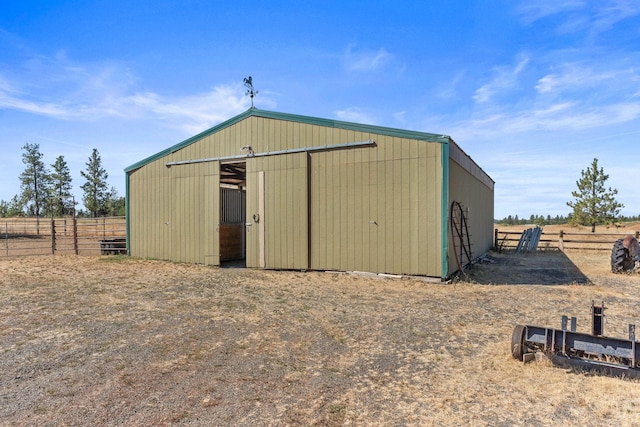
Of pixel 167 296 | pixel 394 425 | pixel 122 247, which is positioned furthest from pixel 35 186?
pixel 394 425

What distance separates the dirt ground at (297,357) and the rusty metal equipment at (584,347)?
0.11 m

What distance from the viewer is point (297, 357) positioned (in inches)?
148

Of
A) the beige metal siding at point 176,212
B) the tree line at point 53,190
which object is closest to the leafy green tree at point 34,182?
the tree line at point 53,190

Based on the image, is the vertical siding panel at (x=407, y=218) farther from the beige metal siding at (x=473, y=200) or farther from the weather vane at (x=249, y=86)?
the weather vane at (x=249, y=86)

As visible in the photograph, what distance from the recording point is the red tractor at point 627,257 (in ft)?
30.2

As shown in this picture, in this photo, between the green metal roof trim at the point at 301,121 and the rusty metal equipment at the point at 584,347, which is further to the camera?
the green metal roof trim at the point at 301,121

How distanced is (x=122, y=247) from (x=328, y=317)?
1093 cm

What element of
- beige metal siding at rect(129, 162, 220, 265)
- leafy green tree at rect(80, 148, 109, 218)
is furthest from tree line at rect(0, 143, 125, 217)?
beige metal siding at rect(129, 162, 220, 265)

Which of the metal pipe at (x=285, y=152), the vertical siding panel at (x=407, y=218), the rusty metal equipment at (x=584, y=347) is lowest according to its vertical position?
the rusty metal equipment at (x=584, y=347)

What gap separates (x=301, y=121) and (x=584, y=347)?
757 cm

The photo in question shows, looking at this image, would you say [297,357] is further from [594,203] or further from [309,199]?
[594,203]

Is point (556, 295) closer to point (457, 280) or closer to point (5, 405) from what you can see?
point (457, 280)

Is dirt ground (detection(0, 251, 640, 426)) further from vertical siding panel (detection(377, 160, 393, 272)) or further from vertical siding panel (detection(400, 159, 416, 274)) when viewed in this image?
vertical siding panel (detection(377, 160, 393, 272))

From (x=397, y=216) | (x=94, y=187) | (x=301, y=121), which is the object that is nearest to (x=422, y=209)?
(x=397, y=216)
